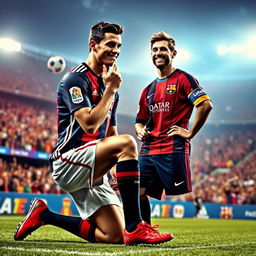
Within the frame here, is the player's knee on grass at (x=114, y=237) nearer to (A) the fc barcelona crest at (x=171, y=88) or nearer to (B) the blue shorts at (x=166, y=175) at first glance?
(B) the blue shorts at (x=166, y=175)

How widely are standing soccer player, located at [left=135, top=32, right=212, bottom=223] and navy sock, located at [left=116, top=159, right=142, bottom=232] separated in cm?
88

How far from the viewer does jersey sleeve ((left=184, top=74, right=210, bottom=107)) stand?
15.0ft

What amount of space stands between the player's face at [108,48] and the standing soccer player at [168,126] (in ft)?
3.52

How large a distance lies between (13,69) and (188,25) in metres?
24.4

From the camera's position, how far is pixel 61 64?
1312 cm

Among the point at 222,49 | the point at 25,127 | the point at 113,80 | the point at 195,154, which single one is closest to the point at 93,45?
the point at 113,80

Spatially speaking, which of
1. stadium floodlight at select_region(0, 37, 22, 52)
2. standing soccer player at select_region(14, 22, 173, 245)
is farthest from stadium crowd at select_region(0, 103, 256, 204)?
standing soccer player at select_region(14, 22, 173, 245)

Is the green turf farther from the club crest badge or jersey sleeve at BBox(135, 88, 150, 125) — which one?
jersey sleeve at BBox(135, 88, 150, 125)

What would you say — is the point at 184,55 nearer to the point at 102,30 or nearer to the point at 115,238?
the point at 102,30

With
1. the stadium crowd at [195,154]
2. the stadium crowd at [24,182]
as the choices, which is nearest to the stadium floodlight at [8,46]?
the stadium crowd at [195,154]

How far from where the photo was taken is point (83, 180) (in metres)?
3.68

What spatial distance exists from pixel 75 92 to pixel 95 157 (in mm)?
576

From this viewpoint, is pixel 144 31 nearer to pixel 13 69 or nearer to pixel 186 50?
pixel 186 50

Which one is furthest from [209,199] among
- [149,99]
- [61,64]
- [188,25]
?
[188,25]
